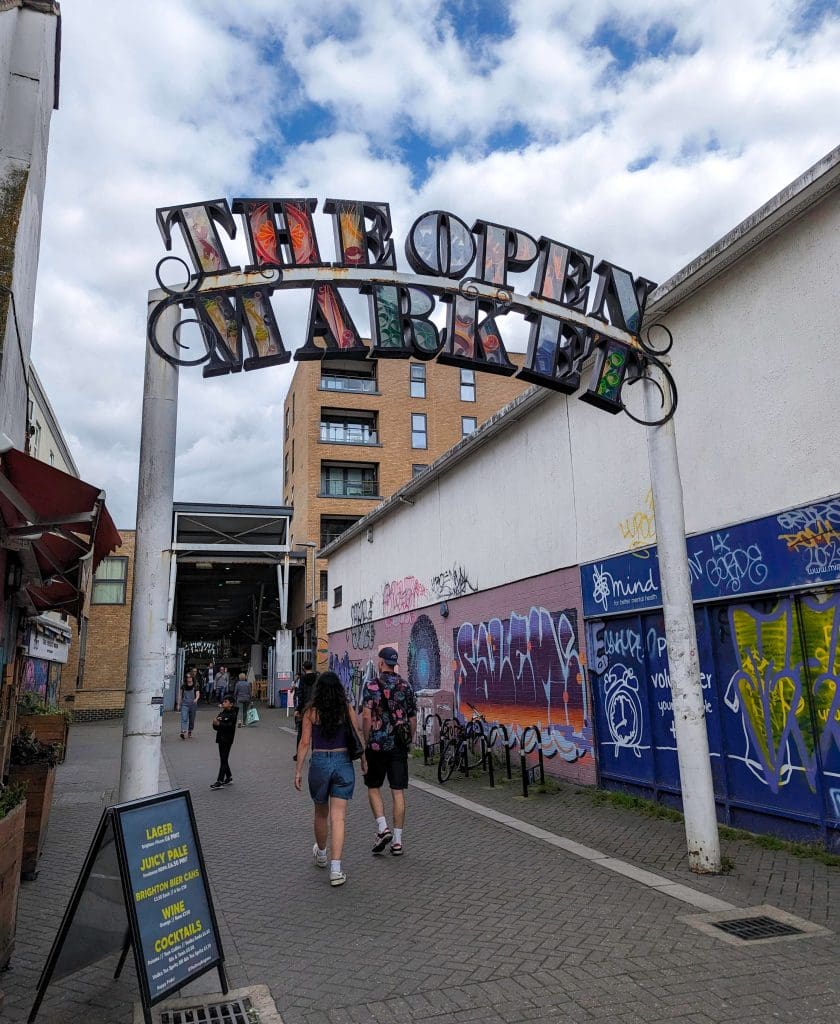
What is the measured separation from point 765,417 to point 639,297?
1.76 metres

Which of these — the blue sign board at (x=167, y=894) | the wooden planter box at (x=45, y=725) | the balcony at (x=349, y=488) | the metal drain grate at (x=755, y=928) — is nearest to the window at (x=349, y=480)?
the balcony at (x=349, y=488)

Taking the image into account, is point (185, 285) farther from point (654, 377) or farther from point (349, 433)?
point (349, 433)

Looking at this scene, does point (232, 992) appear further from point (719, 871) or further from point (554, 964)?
point (719, 871)

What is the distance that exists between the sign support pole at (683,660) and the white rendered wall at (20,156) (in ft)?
17.7

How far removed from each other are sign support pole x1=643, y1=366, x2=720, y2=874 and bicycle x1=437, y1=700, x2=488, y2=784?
5.44 metres

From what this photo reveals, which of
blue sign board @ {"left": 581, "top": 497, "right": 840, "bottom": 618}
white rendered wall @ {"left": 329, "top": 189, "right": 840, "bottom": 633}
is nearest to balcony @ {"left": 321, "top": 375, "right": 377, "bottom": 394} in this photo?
white rendered wall @ {"left": 329, "top": 189, "right": 840, "bottom": 633}

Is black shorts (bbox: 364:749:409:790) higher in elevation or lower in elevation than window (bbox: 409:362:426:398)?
A: lower

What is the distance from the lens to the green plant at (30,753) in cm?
678

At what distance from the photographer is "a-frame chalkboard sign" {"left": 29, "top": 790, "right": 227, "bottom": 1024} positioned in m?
3.63

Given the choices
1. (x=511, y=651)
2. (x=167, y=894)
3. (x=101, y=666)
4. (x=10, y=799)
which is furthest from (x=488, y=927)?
(x=101, y=666)

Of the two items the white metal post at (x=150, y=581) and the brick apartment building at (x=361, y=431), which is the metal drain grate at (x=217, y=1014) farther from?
the brick apartment building at (x=361, y=431)

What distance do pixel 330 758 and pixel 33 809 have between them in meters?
2.73

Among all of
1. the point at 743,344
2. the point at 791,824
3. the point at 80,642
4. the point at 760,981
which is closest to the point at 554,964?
the point at 760,981

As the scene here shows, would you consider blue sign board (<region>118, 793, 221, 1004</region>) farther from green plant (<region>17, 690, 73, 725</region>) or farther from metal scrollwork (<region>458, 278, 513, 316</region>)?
green plant (<region>17, 690, 73, 725</region>)
